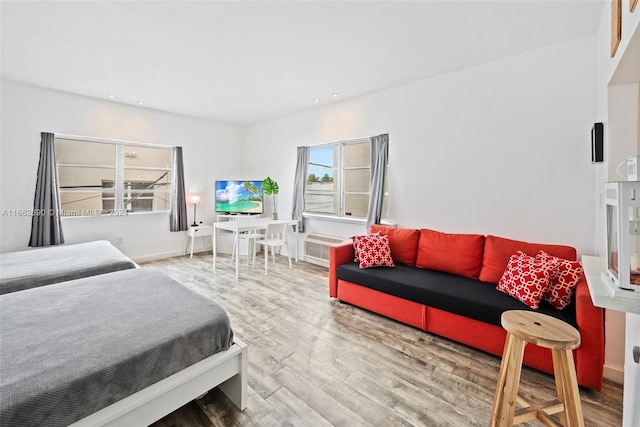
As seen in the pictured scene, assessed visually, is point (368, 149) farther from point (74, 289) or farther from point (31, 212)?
point (31, 212)

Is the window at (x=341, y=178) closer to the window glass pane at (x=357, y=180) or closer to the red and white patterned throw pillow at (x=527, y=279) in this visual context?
the window glass pane at (x=357, y=180)

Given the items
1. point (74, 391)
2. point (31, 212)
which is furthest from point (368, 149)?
point (31, 212)

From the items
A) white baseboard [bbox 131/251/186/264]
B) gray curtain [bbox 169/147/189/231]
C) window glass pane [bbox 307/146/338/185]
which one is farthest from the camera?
gray curtain [bbox 169/147/189/231]

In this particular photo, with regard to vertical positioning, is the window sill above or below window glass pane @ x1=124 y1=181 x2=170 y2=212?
below

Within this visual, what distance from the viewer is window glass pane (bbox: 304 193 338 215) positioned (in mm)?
4715

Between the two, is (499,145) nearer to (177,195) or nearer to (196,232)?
(196,232)

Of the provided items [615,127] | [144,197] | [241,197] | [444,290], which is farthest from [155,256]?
[615,127]

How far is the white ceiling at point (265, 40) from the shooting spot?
214 cm

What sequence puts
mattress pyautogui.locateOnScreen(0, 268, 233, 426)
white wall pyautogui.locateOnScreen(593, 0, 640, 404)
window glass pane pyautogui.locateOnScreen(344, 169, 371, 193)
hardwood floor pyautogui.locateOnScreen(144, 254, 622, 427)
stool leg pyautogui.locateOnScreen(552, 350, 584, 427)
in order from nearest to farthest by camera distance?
mattress pyautogui.locateOnScreen(0, 268, 233, 426), stool leg pyautogui.locateOnScreen(552, 350, 584, 427), hardwood floor pyautogui.locateOnScreen(144, 254, 622, 427), white wall pyautogui.locateOnScreen(593, 0, 640, 404), window glass pane pyautogui.locateOnScreen(344, 169, 371, 193)

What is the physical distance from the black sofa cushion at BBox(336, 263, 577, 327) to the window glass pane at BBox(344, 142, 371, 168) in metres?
1.87

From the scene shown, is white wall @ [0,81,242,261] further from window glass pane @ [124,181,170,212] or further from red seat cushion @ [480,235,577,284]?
red seat cushion @ [480,235,577,284]

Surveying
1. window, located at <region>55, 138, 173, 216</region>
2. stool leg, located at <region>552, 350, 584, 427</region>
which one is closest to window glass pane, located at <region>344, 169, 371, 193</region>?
stool leg, located at <region>552, 350, 584, 427</region>

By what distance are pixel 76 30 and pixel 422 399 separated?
3.96 m

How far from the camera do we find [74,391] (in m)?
1.12
